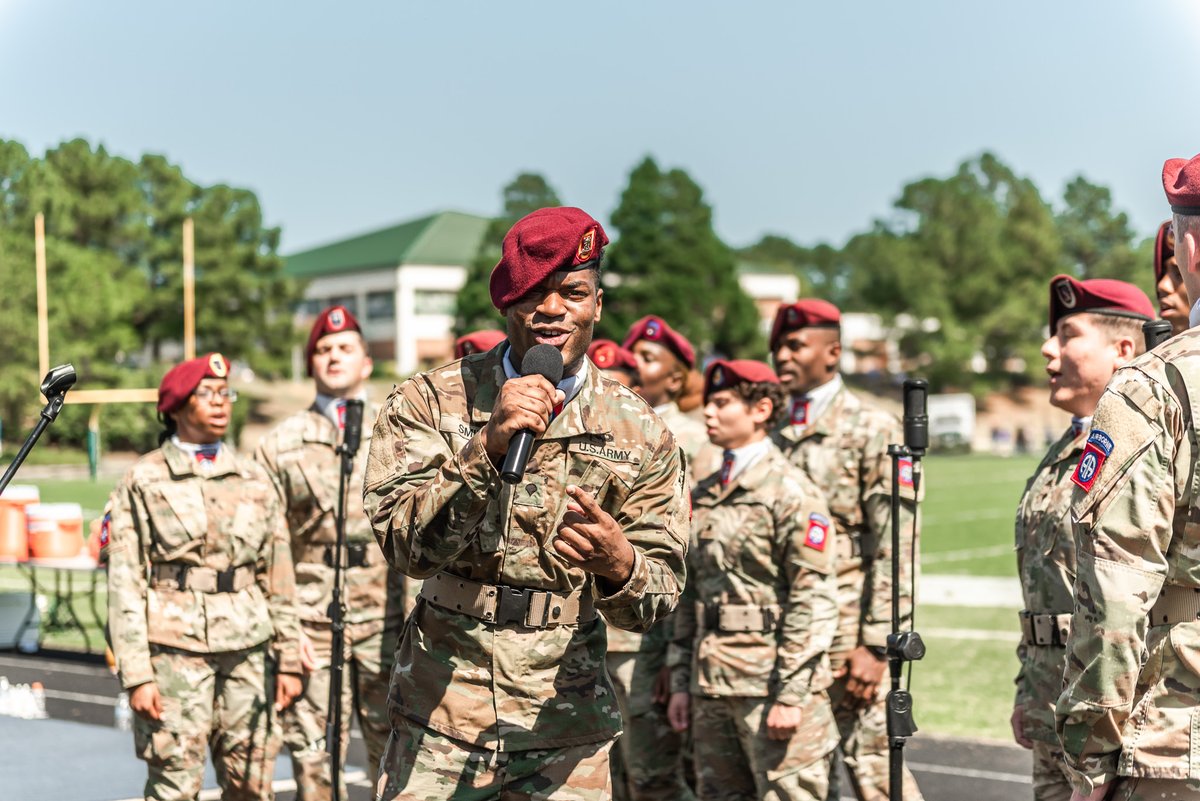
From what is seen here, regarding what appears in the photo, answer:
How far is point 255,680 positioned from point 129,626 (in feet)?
2.25

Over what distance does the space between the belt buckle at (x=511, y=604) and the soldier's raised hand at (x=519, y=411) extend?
572mm

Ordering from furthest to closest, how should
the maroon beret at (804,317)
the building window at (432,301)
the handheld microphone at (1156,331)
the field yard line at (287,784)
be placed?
the building window at (432,301), the field yard line at (287,784), the maroon beret at (804,317), the handheld microphone at (1156,331)

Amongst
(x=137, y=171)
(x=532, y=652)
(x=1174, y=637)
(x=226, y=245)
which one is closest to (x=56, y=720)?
(x=532, y=652)

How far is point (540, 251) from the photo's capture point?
389cm

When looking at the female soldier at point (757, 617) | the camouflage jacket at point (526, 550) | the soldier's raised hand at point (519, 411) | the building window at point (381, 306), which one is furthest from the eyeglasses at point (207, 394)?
the building window at point (381, 306)

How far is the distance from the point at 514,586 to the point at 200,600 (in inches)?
117

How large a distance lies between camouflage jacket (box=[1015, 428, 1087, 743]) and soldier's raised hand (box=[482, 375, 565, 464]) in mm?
2537

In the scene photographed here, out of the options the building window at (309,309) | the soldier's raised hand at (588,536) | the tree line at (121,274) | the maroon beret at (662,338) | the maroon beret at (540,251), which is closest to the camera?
the soldier's raised hand at (588,536)

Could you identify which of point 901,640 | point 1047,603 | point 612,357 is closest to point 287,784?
point 612,357

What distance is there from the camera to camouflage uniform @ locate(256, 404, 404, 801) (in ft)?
Answer: 22.7

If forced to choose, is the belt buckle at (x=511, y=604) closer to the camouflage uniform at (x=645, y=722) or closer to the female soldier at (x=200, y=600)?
the female soldier at (x=200, y=600)

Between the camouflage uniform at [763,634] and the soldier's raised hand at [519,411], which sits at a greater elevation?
the soldier's raised hand at [519,411]

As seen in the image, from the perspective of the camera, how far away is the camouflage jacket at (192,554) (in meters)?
6.27

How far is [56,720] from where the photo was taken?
10734mm
